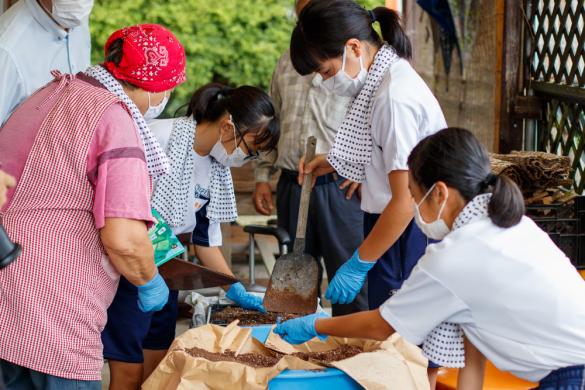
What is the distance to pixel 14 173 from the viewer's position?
1987 mm

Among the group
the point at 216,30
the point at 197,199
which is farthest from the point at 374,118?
the point at 216,30

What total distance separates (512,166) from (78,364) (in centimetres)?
213

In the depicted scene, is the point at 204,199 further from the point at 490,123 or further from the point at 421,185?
the point at 490,123

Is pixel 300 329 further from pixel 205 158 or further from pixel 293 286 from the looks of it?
pixel 205 158

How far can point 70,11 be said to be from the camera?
3.02 meters

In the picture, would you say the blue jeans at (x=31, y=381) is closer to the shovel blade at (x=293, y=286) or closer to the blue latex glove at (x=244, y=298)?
the shovel blade at (x=293, y=286)

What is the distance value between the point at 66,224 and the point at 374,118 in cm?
97

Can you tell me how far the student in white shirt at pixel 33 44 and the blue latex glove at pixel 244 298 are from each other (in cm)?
107

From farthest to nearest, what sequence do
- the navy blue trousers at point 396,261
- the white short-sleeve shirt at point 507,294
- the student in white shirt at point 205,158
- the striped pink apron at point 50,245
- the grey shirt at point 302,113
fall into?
1. the grey shirt at point 302,113
2. the student in white shirt at point 205,158
3. the navy blue trousers at point 396,261
4. the striped pink apron at point 50,245
5. the white short-sleeve shirt at point 507,294

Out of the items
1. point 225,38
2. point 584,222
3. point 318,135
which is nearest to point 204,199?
point 318,135

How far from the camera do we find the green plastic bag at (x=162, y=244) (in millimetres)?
2512

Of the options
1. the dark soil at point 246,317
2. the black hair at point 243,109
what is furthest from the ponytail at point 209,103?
the dark soil at point 246,317

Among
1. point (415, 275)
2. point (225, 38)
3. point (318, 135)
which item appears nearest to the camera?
point (415, 275)

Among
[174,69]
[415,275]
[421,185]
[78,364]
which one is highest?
[174,69]
